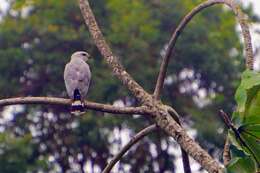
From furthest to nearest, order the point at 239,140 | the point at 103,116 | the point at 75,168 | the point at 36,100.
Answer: the point at 75,168 < the point at 103,116 < the point at 36,100 < the point at 239,140

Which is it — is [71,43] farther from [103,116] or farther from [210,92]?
[210,92]

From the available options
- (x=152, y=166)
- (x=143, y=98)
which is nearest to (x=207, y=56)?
(x=152, y=166)

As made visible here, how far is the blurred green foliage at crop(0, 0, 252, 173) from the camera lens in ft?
56.7

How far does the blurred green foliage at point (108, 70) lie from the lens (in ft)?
56.7

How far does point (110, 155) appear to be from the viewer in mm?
17828

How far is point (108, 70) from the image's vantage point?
57.4 feet

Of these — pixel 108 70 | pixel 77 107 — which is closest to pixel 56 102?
pixel 77 107

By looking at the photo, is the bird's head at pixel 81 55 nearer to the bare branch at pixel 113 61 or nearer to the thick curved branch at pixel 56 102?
the bare branch at pixel 113 61

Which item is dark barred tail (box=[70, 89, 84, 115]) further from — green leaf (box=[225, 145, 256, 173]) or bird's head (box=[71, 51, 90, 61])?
green leaf (box=[225, 145, 256, 173])

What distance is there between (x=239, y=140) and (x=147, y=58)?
1459 centimetres

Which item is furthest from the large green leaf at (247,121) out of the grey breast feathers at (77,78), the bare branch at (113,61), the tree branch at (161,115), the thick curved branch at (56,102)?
the grey breast feathers at (77,78)

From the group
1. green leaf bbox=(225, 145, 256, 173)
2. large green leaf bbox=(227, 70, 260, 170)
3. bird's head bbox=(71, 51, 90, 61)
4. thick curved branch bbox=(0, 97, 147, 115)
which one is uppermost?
bird's head bbox=(71, 51, 90, 61)

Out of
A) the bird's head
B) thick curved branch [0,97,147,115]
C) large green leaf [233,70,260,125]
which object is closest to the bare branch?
thick curved branch [0,97,147,115]

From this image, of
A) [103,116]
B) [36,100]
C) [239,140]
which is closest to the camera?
[239,140]
